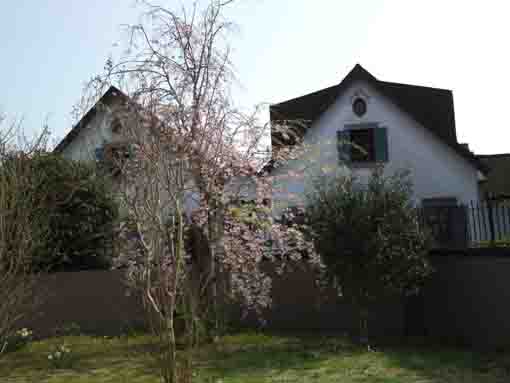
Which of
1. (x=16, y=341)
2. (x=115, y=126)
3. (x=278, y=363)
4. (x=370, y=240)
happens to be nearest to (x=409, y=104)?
(x=370, y=240)

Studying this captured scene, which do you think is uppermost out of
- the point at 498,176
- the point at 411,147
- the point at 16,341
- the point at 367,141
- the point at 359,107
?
the point at 359,107

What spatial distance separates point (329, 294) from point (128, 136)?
5.58 metres

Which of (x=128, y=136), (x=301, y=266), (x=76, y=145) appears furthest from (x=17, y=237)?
(x=76, y=145)

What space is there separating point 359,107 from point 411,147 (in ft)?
6.73

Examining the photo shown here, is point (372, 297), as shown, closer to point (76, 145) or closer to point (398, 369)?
point (398, 369)

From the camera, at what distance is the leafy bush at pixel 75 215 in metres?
11.6

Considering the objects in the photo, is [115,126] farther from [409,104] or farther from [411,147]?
[409,104]

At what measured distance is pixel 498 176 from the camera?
24562mm

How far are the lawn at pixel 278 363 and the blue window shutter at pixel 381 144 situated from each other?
30.8 ft

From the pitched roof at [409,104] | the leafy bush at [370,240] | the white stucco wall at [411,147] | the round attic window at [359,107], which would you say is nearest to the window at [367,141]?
the white stucco wall at [411,147]

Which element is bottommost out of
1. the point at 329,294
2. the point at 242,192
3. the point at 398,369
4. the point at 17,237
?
the point at 398,369

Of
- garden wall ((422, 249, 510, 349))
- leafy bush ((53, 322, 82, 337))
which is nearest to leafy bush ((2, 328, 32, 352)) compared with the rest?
leafy bush ((53, 322, 82, 337))

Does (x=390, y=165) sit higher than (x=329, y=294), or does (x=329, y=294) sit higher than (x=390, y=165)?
(x=390, y=165)

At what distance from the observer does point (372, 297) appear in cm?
936
